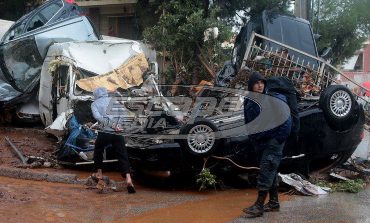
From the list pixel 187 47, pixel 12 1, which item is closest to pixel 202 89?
pixel 187 47

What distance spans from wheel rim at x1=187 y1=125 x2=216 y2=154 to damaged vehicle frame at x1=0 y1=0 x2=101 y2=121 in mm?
6595

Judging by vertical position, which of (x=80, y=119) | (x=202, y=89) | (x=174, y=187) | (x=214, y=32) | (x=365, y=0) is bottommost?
(x=174, y=187)

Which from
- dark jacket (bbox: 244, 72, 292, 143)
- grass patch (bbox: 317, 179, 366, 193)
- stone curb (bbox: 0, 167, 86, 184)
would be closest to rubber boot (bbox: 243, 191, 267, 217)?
dark jacket (bbox: 244, 72, 292, 143)

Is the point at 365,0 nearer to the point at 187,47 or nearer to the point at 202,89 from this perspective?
the point at 187,47

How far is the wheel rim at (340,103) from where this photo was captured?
7102 millimetres

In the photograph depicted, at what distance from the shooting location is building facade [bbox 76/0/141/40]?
19.3m

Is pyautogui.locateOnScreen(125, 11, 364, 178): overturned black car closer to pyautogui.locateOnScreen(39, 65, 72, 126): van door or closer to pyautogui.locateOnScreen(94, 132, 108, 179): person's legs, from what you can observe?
pyautogui.locateOnScreen(94, 132, 108, 179): person's legs

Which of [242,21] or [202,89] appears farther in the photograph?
[242,21]

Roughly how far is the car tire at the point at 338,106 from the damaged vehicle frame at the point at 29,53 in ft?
24.2

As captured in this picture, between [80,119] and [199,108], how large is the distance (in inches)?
96.3

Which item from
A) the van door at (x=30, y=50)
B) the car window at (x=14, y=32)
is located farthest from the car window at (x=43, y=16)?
the van door at (x=30, y=50)

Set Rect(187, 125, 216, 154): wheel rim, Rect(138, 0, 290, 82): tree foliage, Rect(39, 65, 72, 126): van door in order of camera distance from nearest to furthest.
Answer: Rect(187, 125, 216, 154): wheel rim
Rect(39, 65, 72, 126): van door
Rect(138, 0, 290, 82): tree foliage

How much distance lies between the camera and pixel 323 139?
23.3 feet

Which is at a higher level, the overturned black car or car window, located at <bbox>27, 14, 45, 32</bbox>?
car window, located at <bbox>27, 14, 45, 32</bbox>
